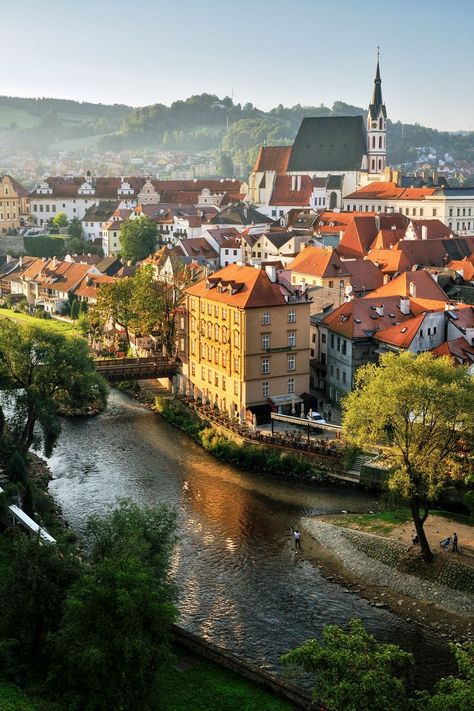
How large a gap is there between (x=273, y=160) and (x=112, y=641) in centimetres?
9617

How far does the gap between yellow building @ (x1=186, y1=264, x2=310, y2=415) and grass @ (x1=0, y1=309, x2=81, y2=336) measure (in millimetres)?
20952

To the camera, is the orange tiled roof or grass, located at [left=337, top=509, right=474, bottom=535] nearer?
grass, located at [left=337, top=509, right=474, bottom=535]

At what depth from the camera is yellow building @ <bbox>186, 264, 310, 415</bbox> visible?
39.0 meters

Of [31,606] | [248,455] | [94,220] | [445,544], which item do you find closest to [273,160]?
[94,220]

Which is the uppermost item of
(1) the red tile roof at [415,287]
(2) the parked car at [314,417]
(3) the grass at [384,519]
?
(1) the red tile roof at [415,287]

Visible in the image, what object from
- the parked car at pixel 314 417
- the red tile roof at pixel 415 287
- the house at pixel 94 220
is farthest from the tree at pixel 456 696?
the house at pixel 94 220

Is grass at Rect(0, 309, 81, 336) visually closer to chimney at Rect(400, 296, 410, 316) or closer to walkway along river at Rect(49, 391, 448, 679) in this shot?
walkway along river at Rect(49, 391, 448, 679)

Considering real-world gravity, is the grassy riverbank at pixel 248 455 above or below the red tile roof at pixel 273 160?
below

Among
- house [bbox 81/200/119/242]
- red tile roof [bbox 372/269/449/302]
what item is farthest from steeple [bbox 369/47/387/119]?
red tile roof [bbox 372/269/449/302]

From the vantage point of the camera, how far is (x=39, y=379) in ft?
111

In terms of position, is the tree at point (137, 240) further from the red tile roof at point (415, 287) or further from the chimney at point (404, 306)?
the chimney at point (404, 306)

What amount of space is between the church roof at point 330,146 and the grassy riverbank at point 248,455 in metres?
68.7

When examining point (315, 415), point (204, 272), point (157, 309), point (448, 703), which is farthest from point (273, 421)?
point (448, 703)

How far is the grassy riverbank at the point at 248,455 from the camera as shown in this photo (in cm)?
3516
